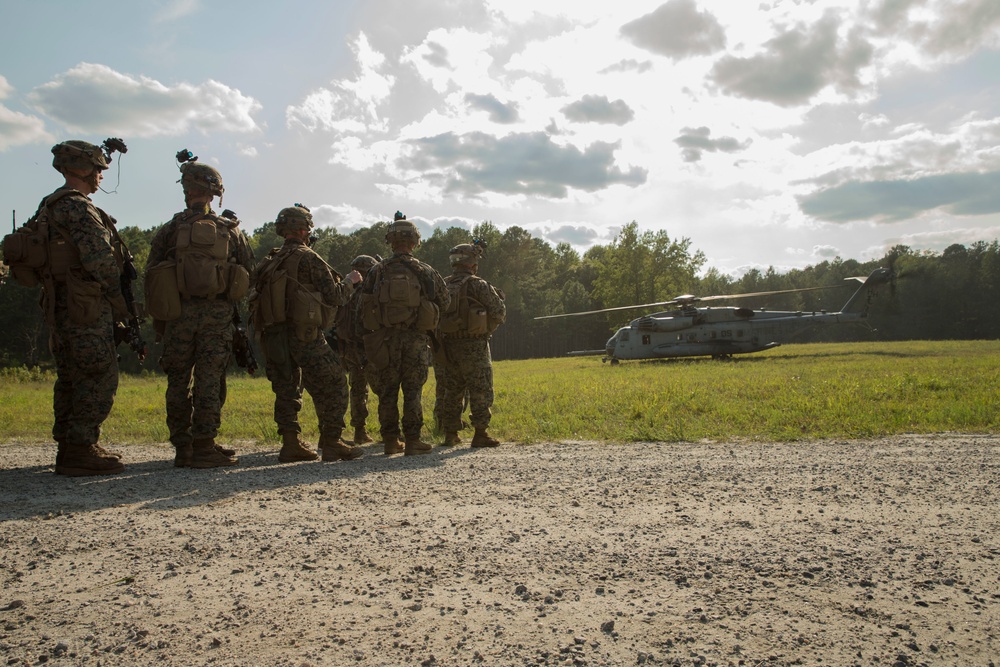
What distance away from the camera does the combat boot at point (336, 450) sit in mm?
6312

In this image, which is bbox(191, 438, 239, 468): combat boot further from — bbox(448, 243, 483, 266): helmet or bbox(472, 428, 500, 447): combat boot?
bbox(448, 243, 483, 266): helmet

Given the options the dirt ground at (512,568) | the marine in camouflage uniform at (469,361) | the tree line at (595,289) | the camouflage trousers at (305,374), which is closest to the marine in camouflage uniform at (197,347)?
the camouflage trousers at (305,374)

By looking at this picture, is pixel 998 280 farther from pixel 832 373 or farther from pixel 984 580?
pixel 984 580

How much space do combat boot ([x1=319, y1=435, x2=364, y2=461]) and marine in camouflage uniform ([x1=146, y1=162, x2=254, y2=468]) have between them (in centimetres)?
81

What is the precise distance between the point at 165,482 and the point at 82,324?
1.45 meters

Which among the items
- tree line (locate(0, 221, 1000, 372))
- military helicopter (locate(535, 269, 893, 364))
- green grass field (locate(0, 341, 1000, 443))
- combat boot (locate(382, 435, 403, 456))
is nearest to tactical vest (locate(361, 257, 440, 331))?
combat boot (locate(382, 435, 403, 456))

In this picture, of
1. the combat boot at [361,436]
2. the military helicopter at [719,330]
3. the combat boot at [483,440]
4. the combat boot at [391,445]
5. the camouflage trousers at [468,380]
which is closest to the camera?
the combat boot at [391,445]

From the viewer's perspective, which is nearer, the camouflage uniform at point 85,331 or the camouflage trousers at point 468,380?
the camouflage uniform at point 85,331

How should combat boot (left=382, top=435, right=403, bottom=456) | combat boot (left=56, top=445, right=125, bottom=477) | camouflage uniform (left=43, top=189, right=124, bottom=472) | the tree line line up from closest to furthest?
camouflage uniform (left=43, top=189, right=124, bottom=472)
combat boot (left=56, top=445, right=125, bottom=477)
combat boot (left=382, top=435, right=403, bottom=456)
the tree line

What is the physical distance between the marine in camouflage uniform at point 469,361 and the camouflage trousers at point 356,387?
1.04 m

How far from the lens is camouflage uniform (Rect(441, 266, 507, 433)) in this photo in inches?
299

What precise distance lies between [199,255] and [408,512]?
10.3ft

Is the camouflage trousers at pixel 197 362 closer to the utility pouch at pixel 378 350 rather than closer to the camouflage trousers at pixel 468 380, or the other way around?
the utility pouch at pixel 378 350

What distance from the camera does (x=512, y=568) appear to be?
313cm
